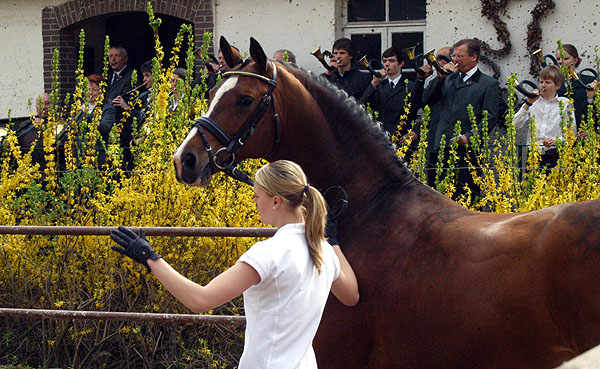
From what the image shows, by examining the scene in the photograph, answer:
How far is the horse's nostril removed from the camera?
12.5 feet

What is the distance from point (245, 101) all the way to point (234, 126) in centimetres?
13

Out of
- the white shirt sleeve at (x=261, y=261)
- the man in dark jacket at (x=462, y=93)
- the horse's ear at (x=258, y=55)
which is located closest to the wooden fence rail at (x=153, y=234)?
the horse's ear at (x=258, y=55)

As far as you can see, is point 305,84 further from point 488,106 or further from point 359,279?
→ point 488,106

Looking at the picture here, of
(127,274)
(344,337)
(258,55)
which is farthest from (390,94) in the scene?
(344,337)

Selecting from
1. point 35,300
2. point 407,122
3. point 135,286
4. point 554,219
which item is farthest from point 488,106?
point 554,219

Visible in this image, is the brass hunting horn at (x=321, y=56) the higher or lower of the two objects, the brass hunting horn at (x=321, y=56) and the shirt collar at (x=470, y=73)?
the higher

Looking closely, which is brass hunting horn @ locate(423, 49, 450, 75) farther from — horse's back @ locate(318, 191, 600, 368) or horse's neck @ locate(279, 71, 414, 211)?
horse's back @ locate(318, 191, 600, 368)

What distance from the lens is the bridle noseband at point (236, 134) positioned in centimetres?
388

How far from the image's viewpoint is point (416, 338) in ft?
11.6

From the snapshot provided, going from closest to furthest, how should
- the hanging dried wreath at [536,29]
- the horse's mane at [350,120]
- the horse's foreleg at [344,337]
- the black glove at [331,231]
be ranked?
the horse's foreleg at [344,337]
the black glove at [331,231]
the horse's mane at [350,120]
the hanging dried wreath at [536,29]

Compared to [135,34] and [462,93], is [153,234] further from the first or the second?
[135,34]

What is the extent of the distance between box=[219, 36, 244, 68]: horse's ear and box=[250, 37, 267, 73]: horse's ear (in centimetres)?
15

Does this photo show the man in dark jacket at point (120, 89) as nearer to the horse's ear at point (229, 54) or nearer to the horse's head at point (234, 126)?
the horse's ear at point (229, 54)

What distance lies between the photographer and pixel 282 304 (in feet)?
9.98
